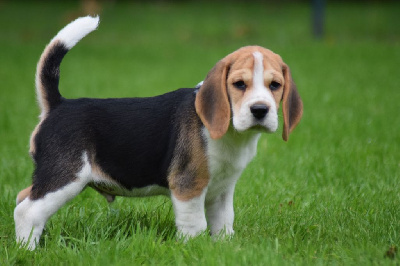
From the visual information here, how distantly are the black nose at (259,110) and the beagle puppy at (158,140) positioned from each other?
81 millimetres

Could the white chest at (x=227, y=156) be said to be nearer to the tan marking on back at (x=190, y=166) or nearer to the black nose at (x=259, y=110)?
the tan marking on back at (x=190, y=166)

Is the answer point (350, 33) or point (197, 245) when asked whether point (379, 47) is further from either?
point (197, 245)

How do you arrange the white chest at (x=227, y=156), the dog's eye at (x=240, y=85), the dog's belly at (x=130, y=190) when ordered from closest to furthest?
Result: 1. the dog's eye at (x=240, y=85)
2. the white chest at (x=227, y=156)
3. the dog's belly at (x=130, y=190)

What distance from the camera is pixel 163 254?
3.76 meters

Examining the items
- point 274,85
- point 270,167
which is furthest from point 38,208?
point 270,167

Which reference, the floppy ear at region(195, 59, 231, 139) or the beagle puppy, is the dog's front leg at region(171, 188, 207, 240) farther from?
the floppy ear at region(195, 59, 231, 139)

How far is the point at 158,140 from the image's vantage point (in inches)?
162

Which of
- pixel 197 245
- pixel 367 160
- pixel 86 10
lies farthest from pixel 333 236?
pixel 86 10

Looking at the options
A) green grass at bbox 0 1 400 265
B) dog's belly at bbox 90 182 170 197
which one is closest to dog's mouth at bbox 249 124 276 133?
green grass at bbox 0 1 400 265

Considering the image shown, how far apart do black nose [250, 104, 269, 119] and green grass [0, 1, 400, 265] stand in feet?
2.69

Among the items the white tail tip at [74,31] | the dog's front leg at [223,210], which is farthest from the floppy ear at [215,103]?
the white tail tip at [74,31]

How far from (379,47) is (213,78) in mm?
12891

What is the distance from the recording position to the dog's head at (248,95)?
359cm

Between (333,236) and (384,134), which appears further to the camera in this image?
(384,134)
